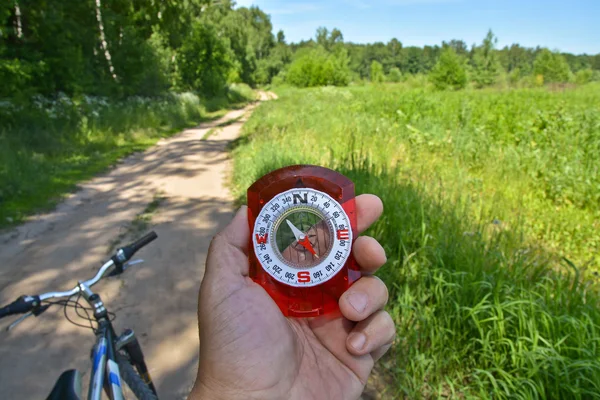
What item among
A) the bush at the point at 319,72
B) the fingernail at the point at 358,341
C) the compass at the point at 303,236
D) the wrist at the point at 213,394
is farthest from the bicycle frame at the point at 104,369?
the bush at the point at 319,72

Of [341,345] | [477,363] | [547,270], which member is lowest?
[477,363]

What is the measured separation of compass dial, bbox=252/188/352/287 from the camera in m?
1.36

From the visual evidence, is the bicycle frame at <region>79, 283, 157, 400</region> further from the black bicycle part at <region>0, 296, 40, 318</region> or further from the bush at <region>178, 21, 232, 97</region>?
the bush at <region>178, 21, 232, 97</region>

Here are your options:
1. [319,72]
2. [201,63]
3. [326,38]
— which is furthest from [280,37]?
[201,63]

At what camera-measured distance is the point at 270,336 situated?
141cm

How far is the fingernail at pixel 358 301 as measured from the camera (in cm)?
133

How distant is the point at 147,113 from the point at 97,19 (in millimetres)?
4263

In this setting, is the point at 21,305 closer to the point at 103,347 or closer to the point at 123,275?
the point at 103,347

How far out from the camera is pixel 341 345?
1.51 metres

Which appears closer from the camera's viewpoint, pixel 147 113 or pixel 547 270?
pixel 547 270

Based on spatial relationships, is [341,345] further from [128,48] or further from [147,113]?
[128,48]

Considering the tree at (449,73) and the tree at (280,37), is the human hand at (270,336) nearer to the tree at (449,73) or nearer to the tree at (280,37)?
the tree at (449,73)

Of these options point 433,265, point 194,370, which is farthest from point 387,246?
point 194,370

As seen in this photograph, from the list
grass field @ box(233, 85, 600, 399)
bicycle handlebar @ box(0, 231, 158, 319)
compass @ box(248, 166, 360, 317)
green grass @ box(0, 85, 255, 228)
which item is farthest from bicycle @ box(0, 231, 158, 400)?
green grass @ box(0, 85, 255, 228)
